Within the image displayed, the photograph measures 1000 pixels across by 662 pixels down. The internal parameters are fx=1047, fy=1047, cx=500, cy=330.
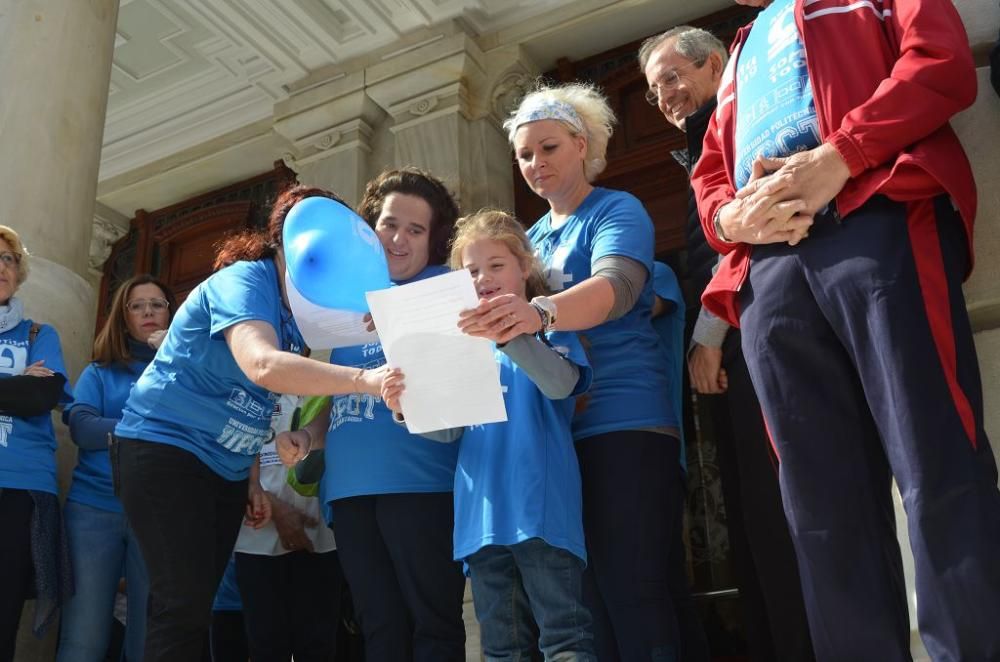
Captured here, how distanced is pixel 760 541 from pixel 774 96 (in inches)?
45.7

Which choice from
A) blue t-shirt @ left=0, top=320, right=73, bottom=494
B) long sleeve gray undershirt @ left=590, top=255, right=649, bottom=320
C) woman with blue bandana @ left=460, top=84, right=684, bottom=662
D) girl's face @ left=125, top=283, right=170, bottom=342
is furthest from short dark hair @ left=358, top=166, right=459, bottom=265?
blue t-shirt @ left=0, top=320, right=73, bottom=494

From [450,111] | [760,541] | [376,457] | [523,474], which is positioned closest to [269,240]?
[376,457]

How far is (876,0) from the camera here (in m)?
2.29

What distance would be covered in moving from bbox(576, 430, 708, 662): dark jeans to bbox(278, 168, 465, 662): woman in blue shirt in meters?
0.37

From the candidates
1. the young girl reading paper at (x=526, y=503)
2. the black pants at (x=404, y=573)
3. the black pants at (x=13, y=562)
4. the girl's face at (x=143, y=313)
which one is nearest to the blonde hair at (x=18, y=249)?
the girl's face at (x=143, y=313)

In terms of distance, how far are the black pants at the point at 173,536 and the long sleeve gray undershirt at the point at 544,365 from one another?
1004 millimetres

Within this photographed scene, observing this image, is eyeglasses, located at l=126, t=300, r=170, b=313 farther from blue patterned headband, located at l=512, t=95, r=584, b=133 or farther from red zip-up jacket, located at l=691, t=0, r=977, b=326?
red zip-up jacket, located at l=691, t=0, r=977, b=326

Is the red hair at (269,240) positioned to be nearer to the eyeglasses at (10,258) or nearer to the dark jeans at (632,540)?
the eyeglasses at (10,258)

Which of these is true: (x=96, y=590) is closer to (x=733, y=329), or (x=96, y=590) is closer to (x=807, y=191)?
(x=733, y=329)

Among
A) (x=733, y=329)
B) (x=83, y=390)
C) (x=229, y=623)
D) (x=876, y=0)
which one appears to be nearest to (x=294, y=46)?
(x=83, y=390)

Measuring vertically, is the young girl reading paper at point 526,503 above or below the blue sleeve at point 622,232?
below

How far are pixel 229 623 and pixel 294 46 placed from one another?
358cm

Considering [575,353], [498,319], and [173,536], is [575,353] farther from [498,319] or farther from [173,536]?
[173,536]

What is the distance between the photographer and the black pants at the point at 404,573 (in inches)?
102
